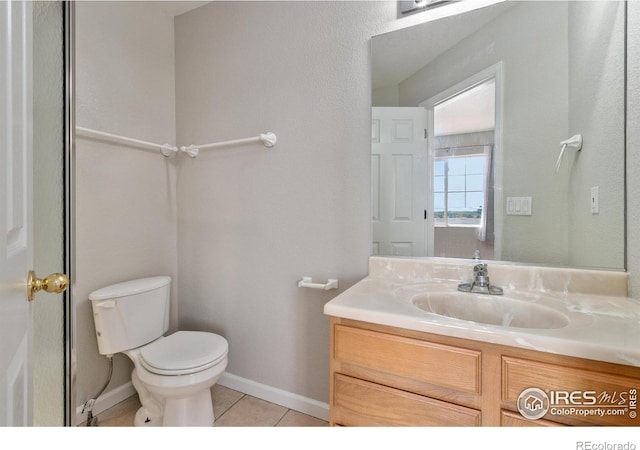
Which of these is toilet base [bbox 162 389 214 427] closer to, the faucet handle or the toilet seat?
the toilet seat

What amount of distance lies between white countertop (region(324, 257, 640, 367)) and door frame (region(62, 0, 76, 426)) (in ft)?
2.47

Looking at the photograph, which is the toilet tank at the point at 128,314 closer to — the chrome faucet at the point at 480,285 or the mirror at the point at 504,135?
the mirror at the point at 504,135

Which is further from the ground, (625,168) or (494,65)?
(494,65)

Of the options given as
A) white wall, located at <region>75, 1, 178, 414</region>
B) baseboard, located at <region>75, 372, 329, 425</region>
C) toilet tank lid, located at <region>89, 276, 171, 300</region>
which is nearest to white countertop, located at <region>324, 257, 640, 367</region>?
baseboard, located at <region>75, 372, 329, 425</region>

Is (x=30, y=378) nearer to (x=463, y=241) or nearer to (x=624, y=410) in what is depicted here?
(x=624, y=410)

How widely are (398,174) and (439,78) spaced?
0.46m

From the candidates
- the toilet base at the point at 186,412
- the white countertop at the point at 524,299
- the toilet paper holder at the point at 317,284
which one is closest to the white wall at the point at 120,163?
the toilet base at the point at 186,412

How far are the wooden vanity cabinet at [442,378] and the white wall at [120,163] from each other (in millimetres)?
1395

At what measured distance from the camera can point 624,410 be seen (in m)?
0.65

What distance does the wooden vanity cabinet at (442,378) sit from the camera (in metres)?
0.67

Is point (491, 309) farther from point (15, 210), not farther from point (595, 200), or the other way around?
point (15, 210)

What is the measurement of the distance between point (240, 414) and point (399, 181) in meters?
1.49

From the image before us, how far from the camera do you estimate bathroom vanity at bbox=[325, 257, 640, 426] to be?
667mm

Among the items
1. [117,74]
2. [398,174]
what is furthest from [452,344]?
[117,74]
